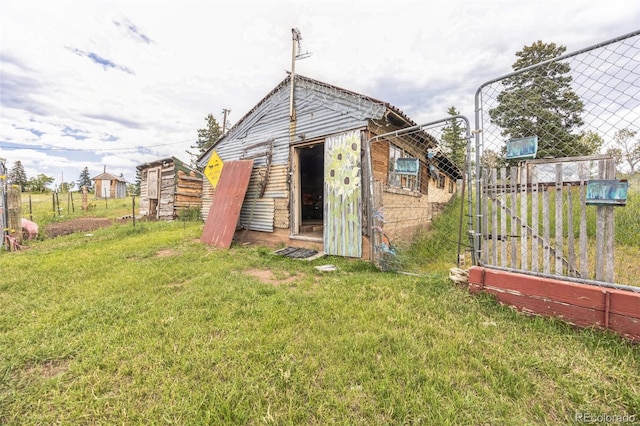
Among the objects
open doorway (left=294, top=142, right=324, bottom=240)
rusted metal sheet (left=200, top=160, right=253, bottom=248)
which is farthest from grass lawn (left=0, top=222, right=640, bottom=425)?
open doorway (left=294, top=142, right=324, bottom=240)

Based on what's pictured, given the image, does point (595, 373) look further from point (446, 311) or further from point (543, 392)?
point (446, 311)

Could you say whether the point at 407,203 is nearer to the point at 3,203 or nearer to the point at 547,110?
the point at 547,110

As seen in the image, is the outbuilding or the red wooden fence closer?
the red wooden fence

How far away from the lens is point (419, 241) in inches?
287

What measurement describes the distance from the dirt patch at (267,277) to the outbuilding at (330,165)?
1.59m

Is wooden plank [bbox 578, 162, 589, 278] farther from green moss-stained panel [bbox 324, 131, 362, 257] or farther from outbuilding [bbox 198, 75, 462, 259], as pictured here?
green moss-stained panel [bbox 324, 131, 362, 257]

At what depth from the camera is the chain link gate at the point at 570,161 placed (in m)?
2.25

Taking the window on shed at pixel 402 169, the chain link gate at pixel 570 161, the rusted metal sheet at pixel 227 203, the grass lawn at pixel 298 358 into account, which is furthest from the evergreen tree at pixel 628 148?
the rusted metal sheet at pixel 227 203

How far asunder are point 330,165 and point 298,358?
444 centimetres

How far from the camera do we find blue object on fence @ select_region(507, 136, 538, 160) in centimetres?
244

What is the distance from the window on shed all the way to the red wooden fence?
1.78m

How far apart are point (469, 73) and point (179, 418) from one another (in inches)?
268

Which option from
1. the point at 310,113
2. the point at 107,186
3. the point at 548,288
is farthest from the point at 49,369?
the point at 107,186

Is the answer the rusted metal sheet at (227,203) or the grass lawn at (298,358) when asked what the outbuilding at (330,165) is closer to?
the rusted metal sheet at (227,203)
